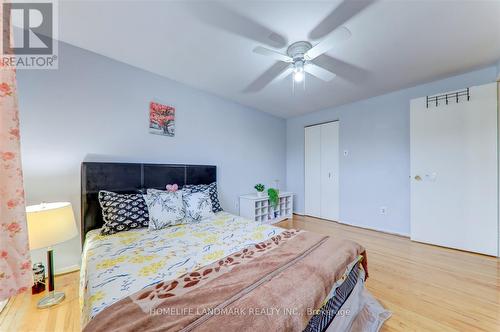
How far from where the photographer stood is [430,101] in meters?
2.86

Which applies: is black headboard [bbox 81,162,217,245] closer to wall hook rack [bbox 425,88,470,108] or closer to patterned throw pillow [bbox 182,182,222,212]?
patterned throw pillow [bbox 182,182,222,212]

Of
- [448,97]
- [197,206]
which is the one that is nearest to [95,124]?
[197,206]

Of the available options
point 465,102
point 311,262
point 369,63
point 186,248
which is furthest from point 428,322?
point 465,102

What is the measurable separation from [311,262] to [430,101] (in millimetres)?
3205

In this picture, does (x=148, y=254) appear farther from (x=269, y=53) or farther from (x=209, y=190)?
(x=269, y=53)

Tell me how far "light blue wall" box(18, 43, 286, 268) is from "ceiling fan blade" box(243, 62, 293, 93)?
715 mm

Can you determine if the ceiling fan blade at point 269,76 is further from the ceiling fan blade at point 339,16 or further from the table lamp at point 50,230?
the table lamp at point 50,230

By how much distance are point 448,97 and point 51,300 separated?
16.6 ft

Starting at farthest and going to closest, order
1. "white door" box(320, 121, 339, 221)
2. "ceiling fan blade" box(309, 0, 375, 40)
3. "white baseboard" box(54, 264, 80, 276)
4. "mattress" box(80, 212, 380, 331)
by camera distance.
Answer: "white door" box(320, 121, 339, 221) → "white baseboard" box(54, 264, 80, 276) → "ceiling fan blade" box(309, 0, 375, 40) → "mattress" box(80, 212, 380, 331)

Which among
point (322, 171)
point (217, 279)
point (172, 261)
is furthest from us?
point (322, 171)

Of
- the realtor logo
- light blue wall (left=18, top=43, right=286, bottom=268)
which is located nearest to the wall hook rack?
light blue wall (left=18, top=43, right=286, bottom=268)

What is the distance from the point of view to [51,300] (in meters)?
1.61

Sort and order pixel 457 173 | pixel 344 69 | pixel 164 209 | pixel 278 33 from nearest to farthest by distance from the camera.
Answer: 1. pixel 278 33
2. pixel 164 209
3. pixel 344 69
4. pixel 457 173

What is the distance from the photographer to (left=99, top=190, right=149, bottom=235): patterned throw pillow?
1896 millimetres
